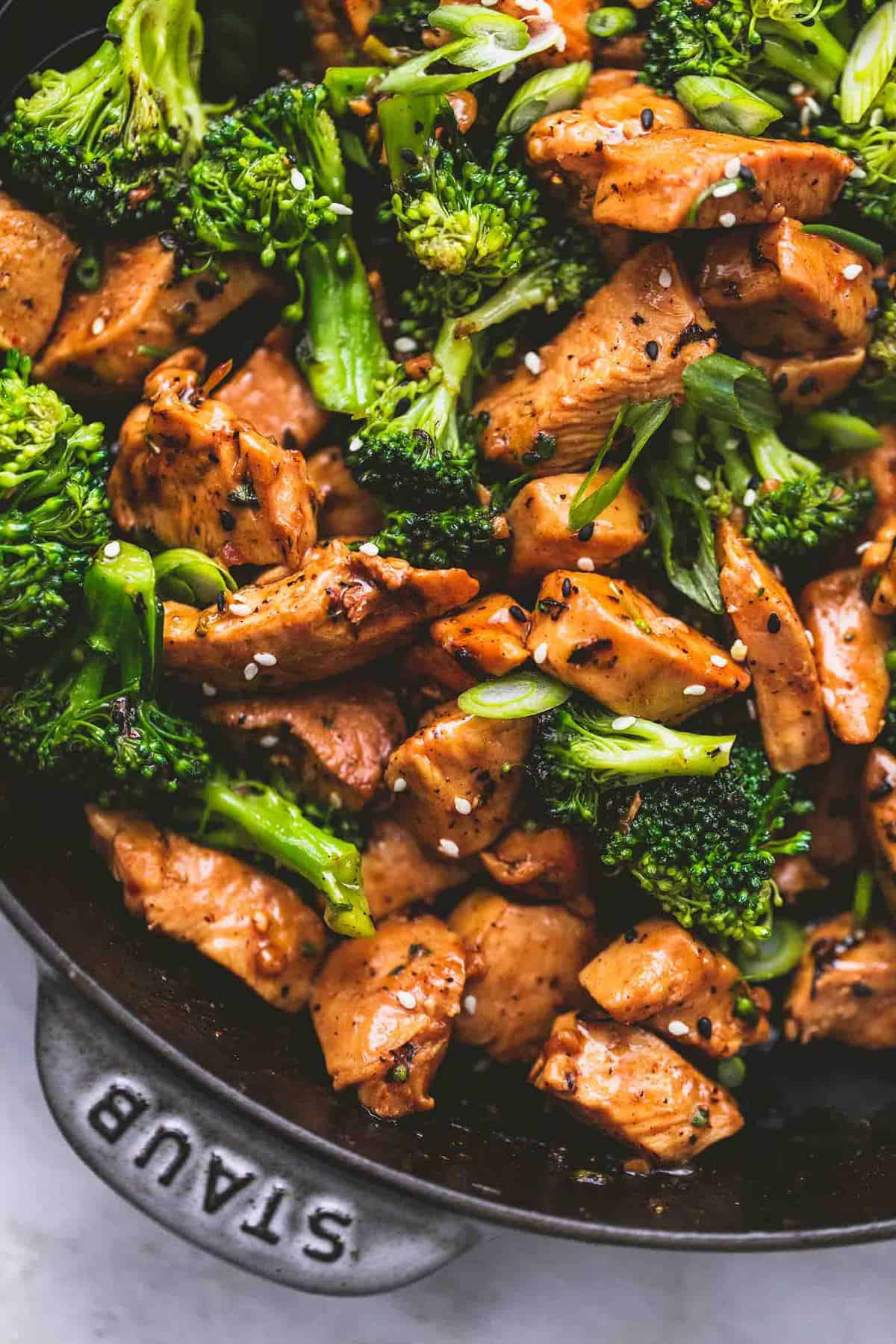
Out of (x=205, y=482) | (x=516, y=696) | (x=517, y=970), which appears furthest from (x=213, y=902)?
(x=205, y=482)

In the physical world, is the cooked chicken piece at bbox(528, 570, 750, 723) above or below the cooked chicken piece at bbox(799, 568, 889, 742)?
above

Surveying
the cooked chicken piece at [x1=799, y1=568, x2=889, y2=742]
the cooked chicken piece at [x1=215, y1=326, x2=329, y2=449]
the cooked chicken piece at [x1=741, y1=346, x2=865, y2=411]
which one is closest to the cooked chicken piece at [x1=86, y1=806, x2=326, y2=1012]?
the cooked chicken piece at [x1=215, y1=326, x2=329, y2=449]

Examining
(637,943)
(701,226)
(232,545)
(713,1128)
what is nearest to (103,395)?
(232,545)

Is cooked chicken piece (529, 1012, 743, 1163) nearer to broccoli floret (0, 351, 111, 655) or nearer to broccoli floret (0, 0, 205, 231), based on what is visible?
broccoli floret (0, 351, 111, 655)

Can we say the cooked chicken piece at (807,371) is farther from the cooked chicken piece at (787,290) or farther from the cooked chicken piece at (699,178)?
the cooked chicken piece at (699,178)

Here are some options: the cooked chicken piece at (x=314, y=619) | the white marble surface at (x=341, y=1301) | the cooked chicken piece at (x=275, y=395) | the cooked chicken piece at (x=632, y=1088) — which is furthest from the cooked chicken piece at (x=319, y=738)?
the white marble surface at (x=341, y=1301)

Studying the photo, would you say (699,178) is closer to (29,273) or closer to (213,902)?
(29,273)
